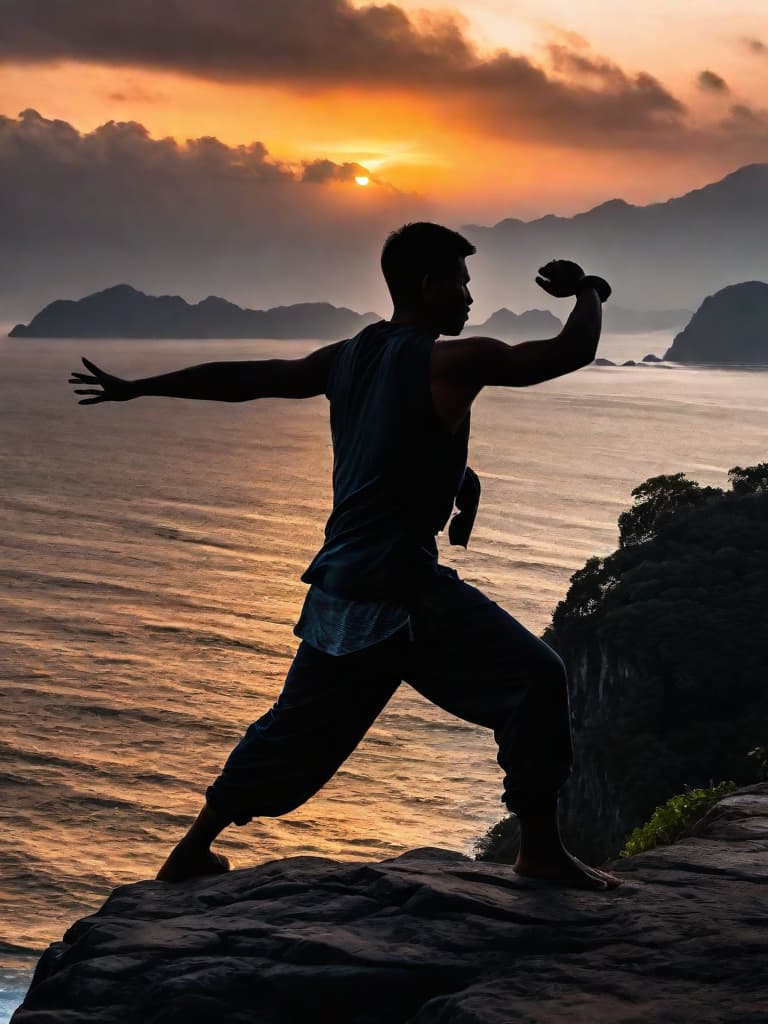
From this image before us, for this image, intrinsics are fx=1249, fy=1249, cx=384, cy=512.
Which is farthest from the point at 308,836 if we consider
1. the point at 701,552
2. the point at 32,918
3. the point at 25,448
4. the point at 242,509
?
the point at 25,448

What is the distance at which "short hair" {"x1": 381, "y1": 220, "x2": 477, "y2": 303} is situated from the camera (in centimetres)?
505

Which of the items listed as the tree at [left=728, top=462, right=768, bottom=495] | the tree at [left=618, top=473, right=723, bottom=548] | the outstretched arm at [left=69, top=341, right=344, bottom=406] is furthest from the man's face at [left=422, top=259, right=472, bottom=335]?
the tree at [left=618, top=473, right=723, bottom=548]

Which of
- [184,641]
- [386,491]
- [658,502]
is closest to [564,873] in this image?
[386,491]

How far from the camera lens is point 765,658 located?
37.0 metres

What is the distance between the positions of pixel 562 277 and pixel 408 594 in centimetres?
139

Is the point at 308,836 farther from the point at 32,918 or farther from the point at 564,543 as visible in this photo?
the point at 564,543

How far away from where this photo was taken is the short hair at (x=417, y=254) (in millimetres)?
5055

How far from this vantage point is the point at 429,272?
5.06 m

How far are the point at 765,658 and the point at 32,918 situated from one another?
1125 inches

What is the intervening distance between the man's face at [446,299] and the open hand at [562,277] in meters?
0.37

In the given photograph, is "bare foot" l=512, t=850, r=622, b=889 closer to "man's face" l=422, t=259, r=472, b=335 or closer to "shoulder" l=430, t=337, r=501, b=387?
"shoulder" l=430, t=337, r=501, b=387

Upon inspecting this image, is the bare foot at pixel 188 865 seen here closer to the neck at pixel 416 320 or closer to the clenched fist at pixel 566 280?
the neck at pixel 416 320

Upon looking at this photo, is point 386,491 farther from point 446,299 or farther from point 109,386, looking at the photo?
point 109,386

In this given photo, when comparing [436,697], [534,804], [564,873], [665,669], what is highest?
[436,697]
